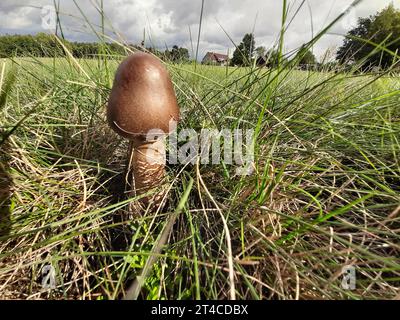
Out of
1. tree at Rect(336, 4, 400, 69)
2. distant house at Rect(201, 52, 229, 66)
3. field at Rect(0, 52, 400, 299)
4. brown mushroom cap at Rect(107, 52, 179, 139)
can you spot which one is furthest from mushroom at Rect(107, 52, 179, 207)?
distant house at Rect(201, 52, 229, 66)

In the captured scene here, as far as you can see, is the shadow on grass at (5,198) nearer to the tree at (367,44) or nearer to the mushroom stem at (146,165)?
the mushroom stem at (146,165)

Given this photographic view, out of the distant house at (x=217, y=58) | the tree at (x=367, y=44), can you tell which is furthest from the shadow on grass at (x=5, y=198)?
the distant house at (x=217, y=58)

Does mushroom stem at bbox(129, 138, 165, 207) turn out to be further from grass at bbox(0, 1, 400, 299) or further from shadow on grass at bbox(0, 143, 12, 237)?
shadow on grass at bbox(0, 143, 12, 237)

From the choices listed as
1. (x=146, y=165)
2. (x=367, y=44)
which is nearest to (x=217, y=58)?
(x=367, y=44)

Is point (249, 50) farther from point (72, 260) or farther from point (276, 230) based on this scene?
point (72, 260)

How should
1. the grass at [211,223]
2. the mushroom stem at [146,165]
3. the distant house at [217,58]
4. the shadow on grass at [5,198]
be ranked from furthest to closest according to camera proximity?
the distant house at [217,58] < the mushroom stem at [146,165] < the shadow on grass at [5,198] < the grass at [211,223]
